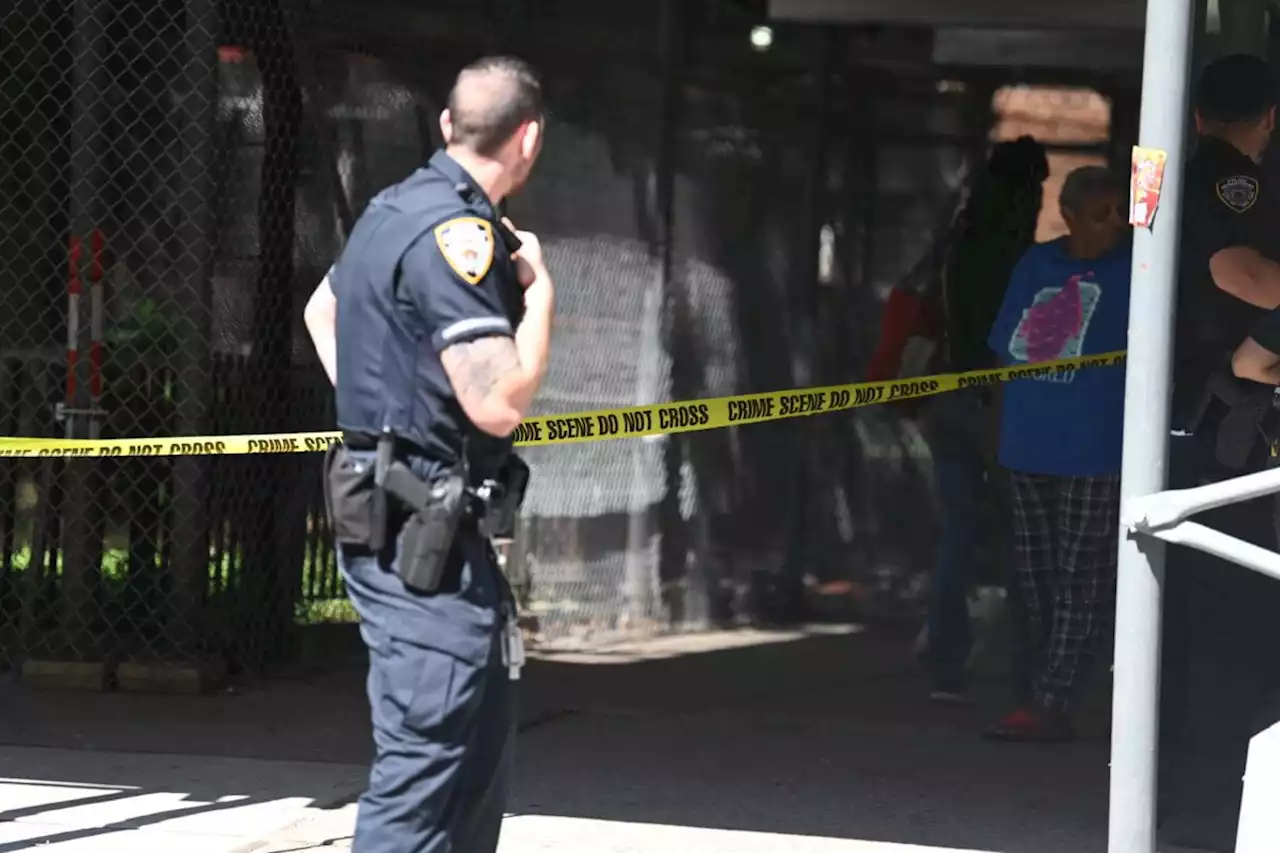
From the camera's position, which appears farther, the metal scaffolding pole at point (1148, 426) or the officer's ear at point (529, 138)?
the officer's ear at point (529, 138)

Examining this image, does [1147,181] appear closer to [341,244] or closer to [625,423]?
[625,423]

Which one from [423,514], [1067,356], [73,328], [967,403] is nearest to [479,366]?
[423,514]

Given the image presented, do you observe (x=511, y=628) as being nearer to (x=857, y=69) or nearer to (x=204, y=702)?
(x=204, y=702)

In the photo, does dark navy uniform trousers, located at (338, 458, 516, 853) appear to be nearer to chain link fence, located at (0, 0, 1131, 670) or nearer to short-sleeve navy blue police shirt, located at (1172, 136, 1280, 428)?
short-sleeve navy blue police shirt, located at (1172, 136, 1280, 428)

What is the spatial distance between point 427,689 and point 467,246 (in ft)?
2.71

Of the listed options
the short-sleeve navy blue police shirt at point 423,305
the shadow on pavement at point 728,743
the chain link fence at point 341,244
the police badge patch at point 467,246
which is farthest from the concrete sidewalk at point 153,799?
the police badge patch at point 467,246

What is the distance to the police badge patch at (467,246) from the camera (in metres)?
3.78

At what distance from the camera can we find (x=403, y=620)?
3.87 meters

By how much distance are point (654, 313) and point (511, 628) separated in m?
5.08

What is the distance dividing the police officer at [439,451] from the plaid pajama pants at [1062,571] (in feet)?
10.5

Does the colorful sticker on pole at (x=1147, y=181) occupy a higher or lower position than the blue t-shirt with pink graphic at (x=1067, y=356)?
higher

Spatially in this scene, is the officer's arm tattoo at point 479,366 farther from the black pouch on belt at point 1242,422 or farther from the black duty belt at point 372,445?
the black pouch on belt at point 1242,422

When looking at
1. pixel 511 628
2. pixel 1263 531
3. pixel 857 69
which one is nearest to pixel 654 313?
pixel 857 69

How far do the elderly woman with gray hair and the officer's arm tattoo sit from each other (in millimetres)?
3425
